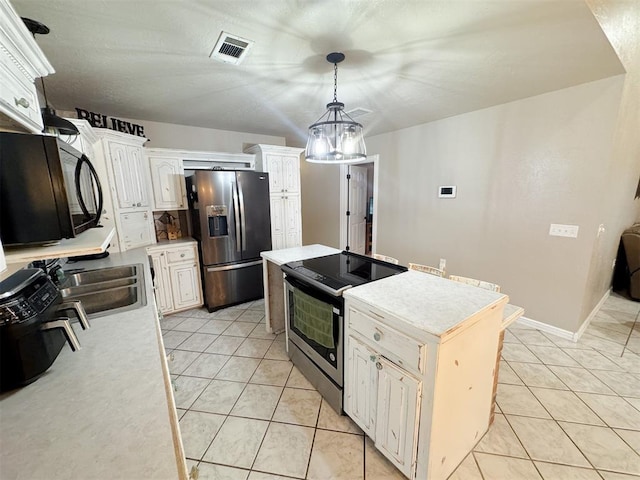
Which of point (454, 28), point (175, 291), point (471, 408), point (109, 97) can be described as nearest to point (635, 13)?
point (454, 28)

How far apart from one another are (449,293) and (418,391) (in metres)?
0.57

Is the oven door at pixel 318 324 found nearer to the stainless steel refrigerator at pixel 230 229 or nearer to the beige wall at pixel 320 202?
the stainless steel refrigerator at pixel 230 229

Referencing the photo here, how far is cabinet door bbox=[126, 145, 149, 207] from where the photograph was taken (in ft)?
9.41

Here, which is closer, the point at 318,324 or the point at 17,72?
the point at 17,72

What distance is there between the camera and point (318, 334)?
181 centimetres

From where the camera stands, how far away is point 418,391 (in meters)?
1.16

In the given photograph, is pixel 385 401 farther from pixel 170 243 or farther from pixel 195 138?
pixel 195 138

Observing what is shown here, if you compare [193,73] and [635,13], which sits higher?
[635,13]

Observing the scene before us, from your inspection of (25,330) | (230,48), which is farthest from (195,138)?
(25,330)

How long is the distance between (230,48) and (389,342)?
2036 millimetres

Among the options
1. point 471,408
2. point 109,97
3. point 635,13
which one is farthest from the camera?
point 109,97

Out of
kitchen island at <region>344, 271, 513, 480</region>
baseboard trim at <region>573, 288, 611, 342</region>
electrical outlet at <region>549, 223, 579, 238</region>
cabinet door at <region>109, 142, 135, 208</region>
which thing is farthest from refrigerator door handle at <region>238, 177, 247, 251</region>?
baseboard trim at <region>573, 288, 611, 342</region>

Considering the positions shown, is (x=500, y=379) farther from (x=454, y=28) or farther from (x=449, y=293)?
(x=454, y=28)

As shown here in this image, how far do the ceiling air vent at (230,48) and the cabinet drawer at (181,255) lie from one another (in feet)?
7.21
